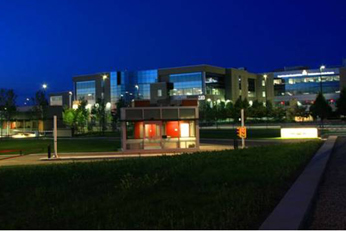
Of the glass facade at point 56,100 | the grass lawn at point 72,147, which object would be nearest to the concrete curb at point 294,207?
the grass lawn at point 72,147

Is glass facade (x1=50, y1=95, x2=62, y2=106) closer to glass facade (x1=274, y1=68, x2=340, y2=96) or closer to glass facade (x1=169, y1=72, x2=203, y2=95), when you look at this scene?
glass facade (x1=169, y1=72, x2=203, y2=95)

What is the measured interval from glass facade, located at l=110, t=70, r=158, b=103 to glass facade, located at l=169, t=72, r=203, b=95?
7.22 m

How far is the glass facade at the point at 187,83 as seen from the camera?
12838cm

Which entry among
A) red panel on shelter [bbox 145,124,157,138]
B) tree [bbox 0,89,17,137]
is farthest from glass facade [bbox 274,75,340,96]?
red panel on shelter [bbox 145,124,157,138]

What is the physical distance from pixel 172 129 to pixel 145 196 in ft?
80.5

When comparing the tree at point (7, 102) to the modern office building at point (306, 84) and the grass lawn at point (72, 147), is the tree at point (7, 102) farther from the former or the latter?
the modern office building at point (306, 84)

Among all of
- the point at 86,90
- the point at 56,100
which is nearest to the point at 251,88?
the point at 86,90

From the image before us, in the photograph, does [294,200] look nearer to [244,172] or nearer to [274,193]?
[274,193]

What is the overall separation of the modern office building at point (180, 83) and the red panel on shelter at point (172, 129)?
89.8 metres

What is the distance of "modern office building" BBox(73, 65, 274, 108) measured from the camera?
129 meters

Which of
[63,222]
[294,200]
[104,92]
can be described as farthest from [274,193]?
[104,92]

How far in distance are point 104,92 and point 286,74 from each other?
6534 centimetres

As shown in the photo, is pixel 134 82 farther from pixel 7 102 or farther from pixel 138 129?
pixel 138 129

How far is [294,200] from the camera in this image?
8.50 m
